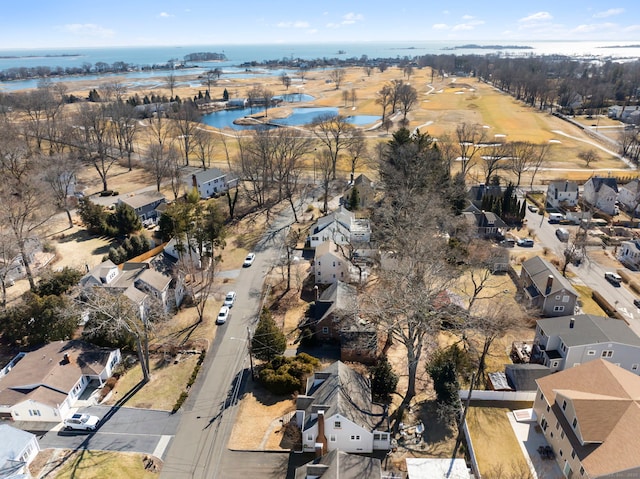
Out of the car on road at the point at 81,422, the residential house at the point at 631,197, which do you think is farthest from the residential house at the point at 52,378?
the residential house at the point at 631,197

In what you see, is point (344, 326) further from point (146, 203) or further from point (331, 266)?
point (146, 203)

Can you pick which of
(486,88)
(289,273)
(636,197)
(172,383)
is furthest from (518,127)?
(172,383)

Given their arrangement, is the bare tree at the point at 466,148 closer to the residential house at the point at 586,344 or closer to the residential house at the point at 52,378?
the residential house at the point at 586,344

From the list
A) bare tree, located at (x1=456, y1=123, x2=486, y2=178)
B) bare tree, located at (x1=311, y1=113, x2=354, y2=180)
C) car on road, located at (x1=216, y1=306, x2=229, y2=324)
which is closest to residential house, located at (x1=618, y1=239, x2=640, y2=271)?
bare tree, located at (x1=456, y1=123, x2=486, y2=178)

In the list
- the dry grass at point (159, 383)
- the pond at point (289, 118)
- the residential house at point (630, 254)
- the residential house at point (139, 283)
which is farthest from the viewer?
the pond at point (289, 118)

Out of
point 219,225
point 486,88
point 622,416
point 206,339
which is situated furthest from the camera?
point 486,88

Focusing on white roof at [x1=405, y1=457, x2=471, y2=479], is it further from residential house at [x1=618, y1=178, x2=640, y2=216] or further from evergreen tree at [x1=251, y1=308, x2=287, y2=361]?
residential house at [x1=618, y1=178, x2=640, y2=216]

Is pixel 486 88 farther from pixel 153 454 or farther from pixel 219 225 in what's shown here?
pixel 153 454
